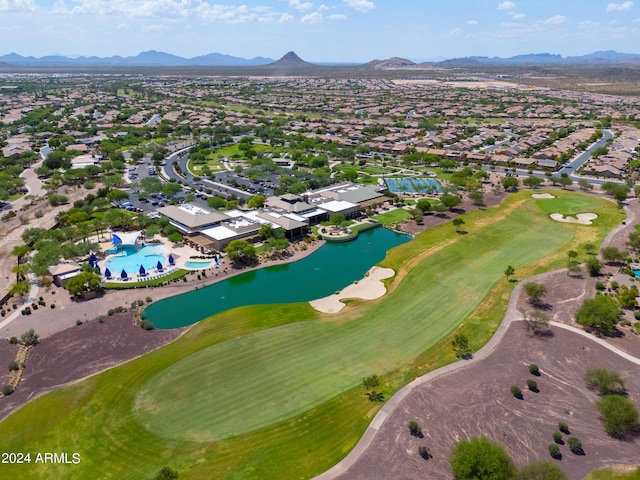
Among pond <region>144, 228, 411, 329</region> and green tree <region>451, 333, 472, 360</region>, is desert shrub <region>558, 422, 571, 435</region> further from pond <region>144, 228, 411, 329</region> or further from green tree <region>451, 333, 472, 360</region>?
pond <region>144, 228, 411, 329</region>

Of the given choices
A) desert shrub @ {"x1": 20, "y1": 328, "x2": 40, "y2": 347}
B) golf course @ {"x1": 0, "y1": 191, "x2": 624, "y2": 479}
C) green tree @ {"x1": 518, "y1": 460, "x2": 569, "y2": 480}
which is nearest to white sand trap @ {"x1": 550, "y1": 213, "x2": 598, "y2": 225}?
golf course @ {"x1": 0, "y1": 191, "x2": 624, "y2": 479}

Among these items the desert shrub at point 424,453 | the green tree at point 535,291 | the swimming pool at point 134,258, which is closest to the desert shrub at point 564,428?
the desert shrub at point 424,453

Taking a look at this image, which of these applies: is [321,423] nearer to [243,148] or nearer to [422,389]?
[422,389]

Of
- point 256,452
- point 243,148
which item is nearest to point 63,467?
point 256,452

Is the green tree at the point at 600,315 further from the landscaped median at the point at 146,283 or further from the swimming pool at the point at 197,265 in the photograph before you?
the landscaped median at the point at 146,283

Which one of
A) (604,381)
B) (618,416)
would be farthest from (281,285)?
(618,416)
